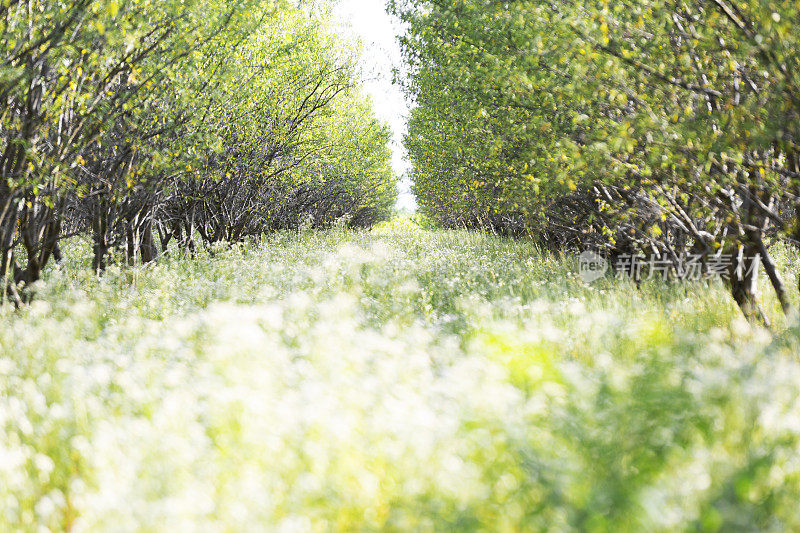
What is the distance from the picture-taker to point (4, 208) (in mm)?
8023

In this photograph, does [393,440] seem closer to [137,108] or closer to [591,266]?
[137,108]

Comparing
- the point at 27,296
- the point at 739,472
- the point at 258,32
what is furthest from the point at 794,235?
the point at 258,32

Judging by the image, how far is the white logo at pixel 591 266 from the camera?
12127 millimetres

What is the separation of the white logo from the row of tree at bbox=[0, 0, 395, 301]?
7.90 meters

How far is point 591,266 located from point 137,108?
9.96m

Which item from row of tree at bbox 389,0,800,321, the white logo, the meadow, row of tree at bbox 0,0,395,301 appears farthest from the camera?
the white logo

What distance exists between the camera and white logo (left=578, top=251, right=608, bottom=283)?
1213 centimetres

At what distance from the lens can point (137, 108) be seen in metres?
10.2

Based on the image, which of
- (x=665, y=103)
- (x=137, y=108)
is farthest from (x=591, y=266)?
(x=137, y=108)

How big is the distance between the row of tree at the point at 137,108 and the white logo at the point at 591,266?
790 centimetres

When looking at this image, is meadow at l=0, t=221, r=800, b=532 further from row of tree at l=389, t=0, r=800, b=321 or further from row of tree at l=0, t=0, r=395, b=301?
row of tree at l=0, t=0, r=395, b=301

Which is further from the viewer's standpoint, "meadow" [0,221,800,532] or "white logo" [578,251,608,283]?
"white logo" [578,251,608,283]

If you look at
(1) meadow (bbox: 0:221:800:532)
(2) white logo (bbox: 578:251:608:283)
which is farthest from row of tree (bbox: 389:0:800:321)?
(1) meadow (bbox: 0:221:800:532)

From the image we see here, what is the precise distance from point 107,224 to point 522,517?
37.3ft
